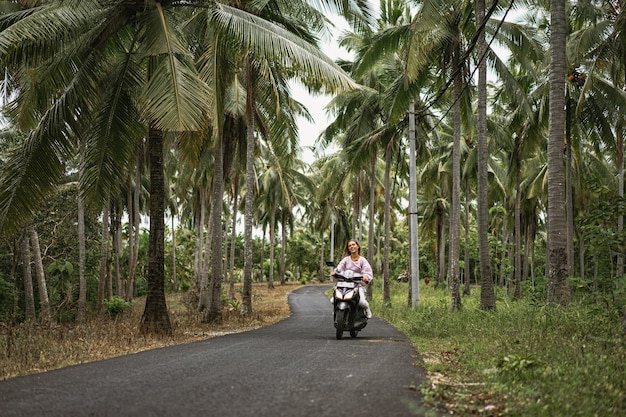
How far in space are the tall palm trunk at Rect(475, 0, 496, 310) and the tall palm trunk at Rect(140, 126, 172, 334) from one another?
25.0 ft

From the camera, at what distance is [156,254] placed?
11.4 metres

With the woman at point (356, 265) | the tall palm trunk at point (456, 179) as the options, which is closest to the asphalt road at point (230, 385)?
the woman at point (356, 265)

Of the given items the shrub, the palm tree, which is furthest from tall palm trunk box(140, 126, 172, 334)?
the shrub

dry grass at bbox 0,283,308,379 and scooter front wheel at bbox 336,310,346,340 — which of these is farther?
scooter front wheel at bbox 336,310,346,340

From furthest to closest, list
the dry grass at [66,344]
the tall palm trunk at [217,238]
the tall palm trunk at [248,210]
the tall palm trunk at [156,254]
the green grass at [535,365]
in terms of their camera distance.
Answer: the tall palm trunk at [248,210] → the tall palm trunk at [217,238] → the tall palm trunk at [156,254] → the dry grass at [66,344] → the green grass at [535,365]

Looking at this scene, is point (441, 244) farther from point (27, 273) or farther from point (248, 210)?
point (27, 273)

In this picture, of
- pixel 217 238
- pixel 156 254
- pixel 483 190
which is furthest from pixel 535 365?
pixel 217 238

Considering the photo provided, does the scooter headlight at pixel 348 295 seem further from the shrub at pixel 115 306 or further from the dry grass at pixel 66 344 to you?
the shrub at pixel 115 306

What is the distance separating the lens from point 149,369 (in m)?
6.13

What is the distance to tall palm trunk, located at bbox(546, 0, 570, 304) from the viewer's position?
34.1ft

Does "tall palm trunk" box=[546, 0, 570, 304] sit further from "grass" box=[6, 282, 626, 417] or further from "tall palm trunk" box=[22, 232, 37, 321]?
"tall palm trunk" box=[22, 232, 37, 321]

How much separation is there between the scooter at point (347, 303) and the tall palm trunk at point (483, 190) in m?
5.15

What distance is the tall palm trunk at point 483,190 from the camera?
13.9 metres

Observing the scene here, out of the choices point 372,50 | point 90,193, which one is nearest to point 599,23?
point 372,50
